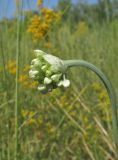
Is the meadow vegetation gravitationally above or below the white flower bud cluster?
below

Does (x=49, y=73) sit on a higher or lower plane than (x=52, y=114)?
higher

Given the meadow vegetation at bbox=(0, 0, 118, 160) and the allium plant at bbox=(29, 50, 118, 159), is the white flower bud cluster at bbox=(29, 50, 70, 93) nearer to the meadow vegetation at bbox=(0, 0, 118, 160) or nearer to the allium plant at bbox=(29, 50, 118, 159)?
the allium plant at bbox=(29, 50, 118, 159)

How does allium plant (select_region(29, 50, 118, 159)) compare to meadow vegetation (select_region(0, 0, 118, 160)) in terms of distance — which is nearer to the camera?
allium plant (select_region(29, 50, 118, 159))

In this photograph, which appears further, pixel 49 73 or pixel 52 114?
pixel 52 114

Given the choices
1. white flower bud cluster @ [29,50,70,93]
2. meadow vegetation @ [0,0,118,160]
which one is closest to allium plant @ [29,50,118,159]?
white flower bud cluster @ [29,50,70,93]

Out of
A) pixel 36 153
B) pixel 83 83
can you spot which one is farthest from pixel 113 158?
pixel 83 83

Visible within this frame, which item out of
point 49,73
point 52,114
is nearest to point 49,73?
point 49,73

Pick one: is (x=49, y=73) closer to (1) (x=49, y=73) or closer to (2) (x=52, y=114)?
(1) (x=49, y=73)

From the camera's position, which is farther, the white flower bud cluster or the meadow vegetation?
the meadow vegetation

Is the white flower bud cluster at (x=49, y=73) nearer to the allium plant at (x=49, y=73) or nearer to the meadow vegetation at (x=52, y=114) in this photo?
the allium plant at (x=49, y=73)
